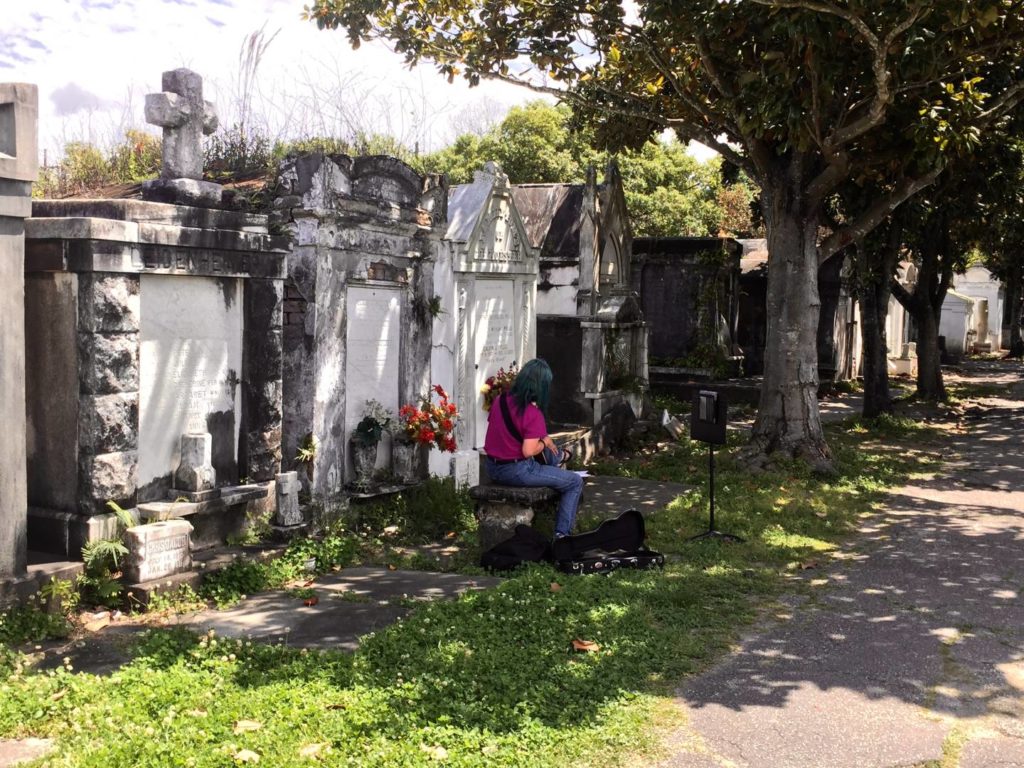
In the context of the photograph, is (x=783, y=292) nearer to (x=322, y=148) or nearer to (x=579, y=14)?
(x=579, y=14)

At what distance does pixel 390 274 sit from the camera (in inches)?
373

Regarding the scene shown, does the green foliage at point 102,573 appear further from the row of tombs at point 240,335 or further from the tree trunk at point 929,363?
the tree trunk at point 929,363

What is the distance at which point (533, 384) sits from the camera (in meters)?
8.16

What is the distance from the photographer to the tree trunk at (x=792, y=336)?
12648mm

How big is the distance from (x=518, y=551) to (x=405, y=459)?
2.22 metres

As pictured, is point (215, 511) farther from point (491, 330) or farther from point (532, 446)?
point (491, 330)

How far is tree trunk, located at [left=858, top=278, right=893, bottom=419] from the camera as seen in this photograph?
58.9ft

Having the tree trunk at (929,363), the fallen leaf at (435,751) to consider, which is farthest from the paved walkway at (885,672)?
the tree trunk at (929,363)

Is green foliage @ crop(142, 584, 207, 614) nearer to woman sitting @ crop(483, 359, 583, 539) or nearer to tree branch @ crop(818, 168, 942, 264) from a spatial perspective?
woman sitting @ crop(483, 359, 583, 539)

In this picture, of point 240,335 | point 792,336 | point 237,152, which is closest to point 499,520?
point 240,335

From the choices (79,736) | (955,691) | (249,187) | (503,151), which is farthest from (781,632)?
(503,151)

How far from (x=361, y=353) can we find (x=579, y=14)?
598cm

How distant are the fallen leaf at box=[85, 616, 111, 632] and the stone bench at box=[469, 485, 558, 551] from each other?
3.14 meters

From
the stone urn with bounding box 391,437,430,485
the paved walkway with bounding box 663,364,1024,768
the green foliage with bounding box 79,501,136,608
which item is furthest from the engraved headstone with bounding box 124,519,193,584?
the paved walkway with bounding box 663,364,1024,768
